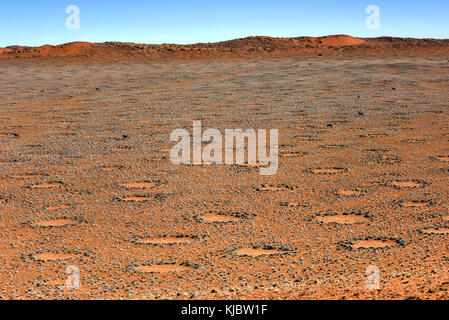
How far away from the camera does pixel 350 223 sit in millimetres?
4441

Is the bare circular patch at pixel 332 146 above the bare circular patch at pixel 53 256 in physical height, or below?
above

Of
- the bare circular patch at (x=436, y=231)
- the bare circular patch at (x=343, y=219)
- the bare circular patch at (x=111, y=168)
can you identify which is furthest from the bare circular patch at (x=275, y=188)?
the bare circular patch at (x=111, y=168)

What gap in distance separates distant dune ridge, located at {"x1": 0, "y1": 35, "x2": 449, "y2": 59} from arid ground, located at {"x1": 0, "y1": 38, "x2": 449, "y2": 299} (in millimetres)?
23163

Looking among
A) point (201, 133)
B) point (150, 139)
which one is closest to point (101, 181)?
point (150, 139)

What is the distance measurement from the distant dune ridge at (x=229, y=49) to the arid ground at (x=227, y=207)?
912 inches

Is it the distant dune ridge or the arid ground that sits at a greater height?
the distant dune ridge

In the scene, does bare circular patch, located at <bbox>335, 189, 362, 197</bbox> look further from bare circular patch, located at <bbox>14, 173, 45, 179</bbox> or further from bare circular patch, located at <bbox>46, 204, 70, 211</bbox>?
bare circular patch, located at <bbox>14, 173, 45, 179</bbox>

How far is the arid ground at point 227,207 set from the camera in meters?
3.37

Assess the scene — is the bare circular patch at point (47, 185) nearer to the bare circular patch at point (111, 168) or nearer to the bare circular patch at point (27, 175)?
the bare circular patch at point (27, 175)

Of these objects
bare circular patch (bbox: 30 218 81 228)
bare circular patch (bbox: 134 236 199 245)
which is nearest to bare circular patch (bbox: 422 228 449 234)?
bare circular patch (bbox: 134 236 199 245)

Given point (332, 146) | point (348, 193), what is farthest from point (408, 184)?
point (332, 146)

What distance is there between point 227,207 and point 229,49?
31924 mm

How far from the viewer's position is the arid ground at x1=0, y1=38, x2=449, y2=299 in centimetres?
337

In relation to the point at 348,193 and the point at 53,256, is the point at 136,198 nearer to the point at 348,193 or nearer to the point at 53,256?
the point at 53,256
